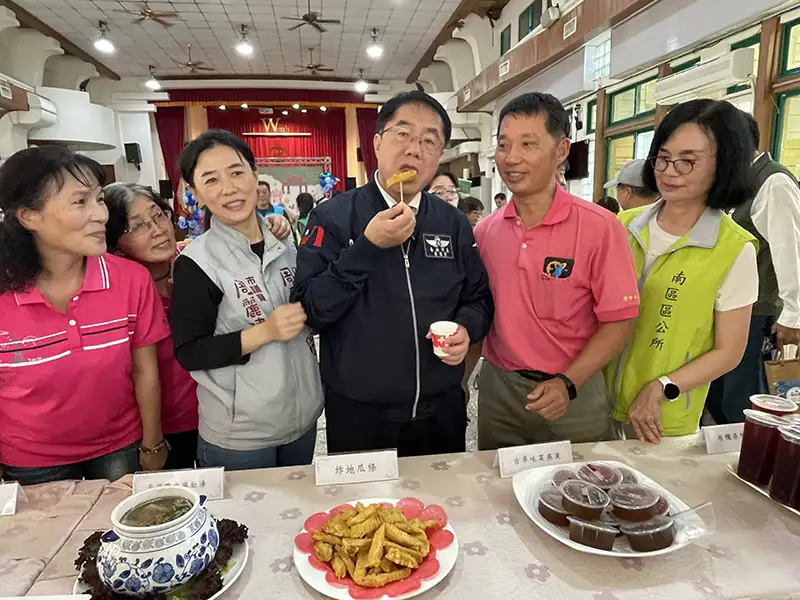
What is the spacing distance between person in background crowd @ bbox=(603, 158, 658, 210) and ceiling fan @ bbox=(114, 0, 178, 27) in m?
6.97

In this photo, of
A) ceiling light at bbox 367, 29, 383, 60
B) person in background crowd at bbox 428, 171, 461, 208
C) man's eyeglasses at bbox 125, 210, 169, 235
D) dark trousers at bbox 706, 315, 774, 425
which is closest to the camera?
man's eyeglasses at bbox 125, 210, 169, 235

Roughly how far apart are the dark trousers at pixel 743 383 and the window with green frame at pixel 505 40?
269 inches

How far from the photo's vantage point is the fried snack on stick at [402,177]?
4.74ft

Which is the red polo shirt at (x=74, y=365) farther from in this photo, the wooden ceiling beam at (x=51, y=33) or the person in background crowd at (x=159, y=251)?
the wooden ceiling beam at (x=51, y=33)

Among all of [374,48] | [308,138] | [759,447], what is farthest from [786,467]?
[308,138]

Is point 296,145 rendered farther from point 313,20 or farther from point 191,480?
point 191,480

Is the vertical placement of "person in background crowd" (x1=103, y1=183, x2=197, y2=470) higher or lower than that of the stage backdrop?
lower

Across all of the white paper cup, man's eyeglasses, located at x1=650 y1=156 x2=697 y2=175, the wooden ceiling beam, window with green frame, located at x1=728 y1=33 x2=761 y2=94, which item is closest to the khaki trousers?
the white paper cup

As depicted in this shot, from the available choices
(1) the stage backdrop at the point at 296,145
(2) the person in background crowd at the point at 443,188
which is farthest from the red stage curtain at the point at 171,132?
(2) the person in background crowd at the point at 443,188

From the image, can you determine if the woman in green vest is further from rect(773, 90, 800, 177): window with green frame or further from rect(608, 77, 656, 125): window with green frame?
rect(608, 77, 656, 125): window with green frame

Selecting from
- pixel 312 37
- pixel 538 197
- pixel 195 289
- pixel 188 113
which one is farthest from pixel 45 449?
pixel 188 113

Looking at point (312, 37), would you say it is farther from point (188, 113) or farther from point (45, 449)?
point (45, 449)

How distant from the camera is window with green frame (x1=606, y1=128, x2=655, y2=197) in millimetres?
5348

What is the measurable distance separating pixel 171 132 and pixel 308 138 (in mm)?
3367
